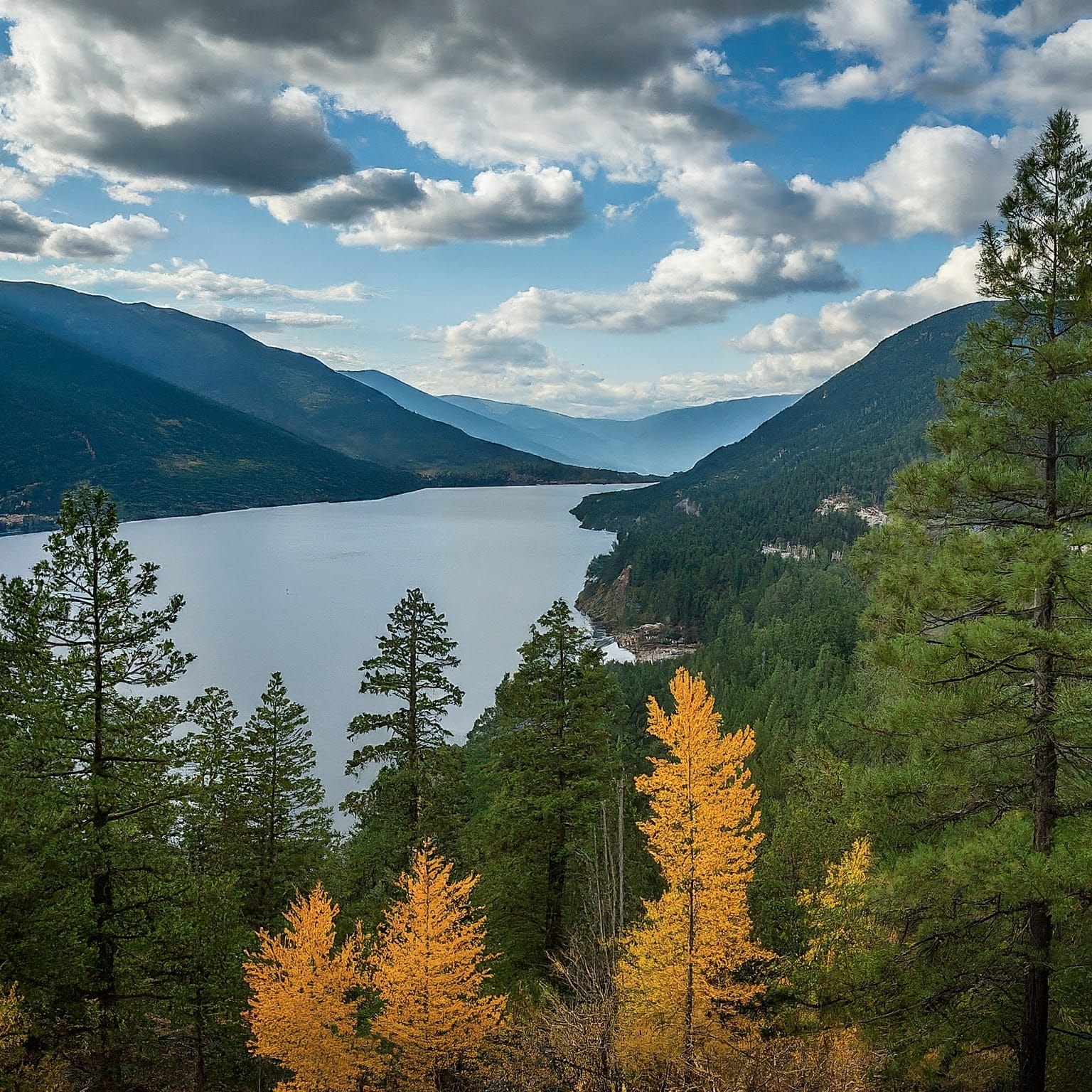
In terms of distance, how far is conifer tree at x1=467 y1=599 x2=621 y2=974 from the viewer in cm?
1838

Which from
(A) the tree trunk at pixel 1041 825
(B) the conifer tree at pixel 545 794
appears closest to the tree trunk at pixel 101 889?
(B) the conifer tree at pixel 545 794

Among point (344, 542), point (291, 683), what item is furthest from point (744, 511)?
point (291, 683)

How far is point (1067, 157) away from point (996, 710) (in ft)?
21.5

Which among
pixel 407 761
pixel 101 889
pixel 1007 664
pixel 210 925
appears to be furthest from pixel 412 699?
pixel 1007 664

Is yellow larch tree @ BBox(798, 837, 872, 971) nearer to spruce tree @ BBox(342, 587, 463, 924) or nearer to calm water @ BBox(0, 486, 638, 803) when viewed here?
spruce tree @ BBox(342, 587, 463, 924)

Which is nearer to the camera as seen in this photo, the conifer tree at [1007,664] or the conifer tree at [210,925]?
the conifer tree at [1007,664]

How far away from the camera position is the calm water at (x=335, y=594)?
65375 millimetres

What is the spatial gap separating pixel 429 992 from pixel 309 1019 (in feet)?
7.83

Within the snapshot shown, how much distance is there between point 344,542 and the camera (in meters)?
168

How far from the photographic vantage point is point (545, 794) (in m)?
18.5

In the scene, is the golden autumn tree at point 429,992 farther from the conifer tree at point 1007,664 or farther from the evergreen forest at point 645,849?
the conifer tree at point 1007,664

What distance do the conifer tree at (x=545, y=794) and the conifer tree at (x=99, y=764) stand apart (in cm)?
757

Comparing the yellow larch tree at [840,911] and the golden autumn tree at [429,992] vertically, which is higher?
the yellow larch tree at [840,911]

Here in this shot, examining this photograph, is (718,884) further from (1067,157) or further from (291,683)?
(291,683)
